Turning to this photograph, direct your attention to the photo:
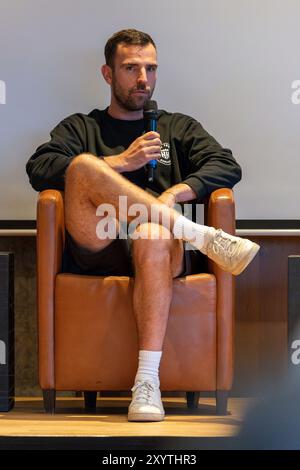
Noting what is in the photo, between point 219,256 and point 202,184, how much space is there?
1.00ft

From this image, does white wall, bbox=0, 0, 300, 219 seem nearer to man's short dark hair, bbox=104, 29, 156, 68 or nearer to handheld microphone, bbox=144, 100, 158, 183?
man's short dark hair, bbox=104, 29, 156, 68

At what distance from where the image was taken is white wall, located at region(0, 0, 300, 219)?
3418 millimetres

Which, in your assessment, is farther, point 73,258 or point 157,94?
point 157,94

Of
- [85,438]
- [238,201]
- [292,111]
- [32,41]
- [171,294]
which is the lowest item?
[85,438]

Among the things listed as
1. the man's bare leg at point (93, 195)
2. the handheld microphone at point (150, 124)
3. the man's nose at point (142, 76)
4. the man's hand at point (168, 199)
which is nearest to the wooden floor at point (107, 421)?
the man's bare leg at point (93, 195)

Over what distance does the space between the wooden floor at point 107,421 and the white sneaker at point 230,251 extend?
43 cm

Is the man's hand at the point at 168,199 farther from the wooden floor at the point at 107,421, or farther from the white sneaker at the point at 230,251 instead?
the wooden floor at the point at 107,421

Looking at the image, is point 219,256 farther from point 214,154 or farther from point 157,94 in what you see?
point 157,94

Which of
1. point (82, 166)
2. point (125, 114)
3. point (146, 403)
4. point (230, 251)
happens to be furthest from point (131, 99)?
point (146, 403)

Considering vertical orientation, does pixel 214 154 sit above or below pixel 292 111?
below

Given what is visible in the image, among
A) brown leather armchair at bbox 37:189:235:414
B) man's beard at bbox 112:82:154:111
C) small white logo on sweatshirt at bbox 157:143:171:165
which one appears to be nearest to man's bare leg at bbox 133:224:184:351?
brown leather armchair at bbox 37:189:235:414

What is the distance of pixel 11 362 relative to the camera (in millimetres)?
2912
